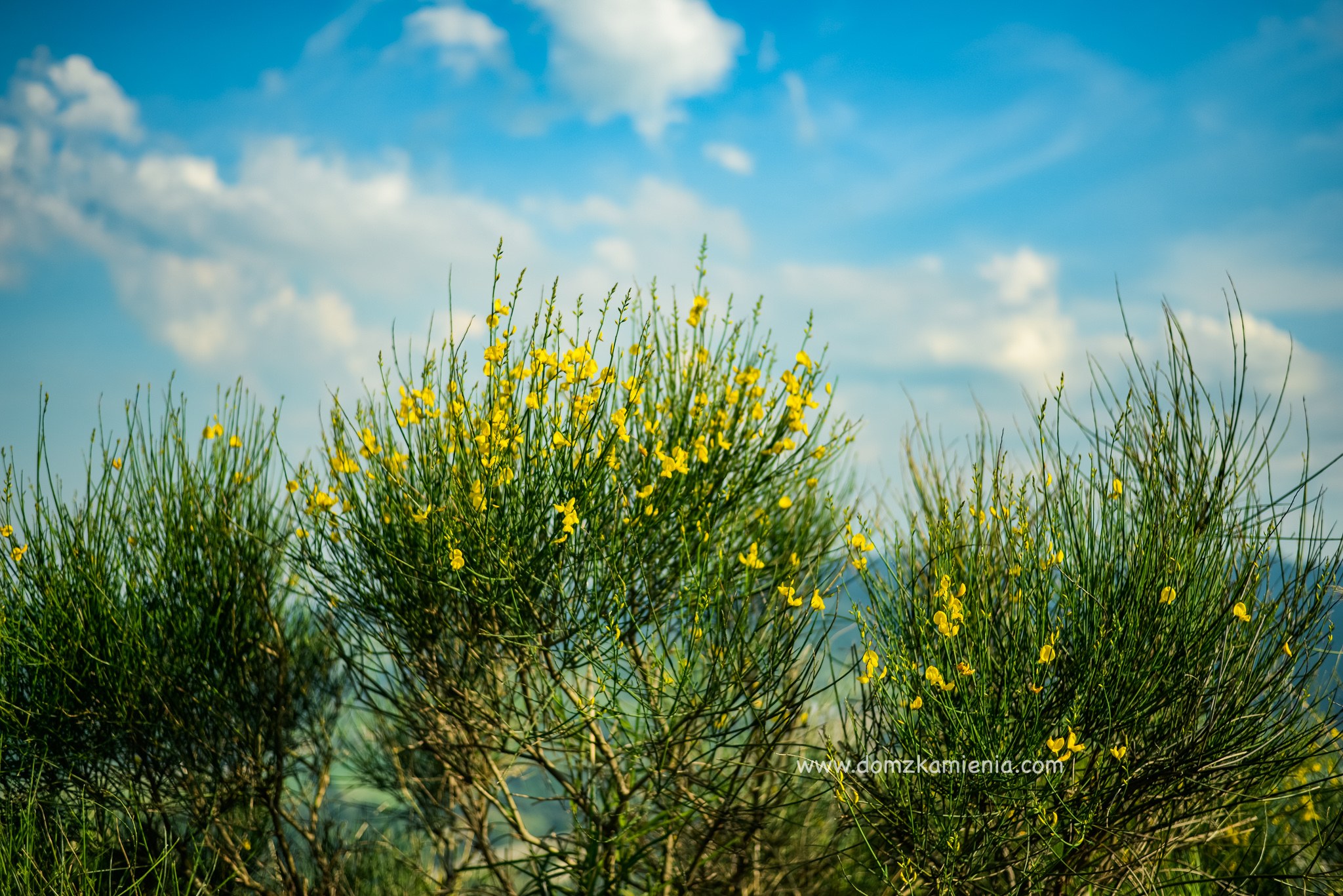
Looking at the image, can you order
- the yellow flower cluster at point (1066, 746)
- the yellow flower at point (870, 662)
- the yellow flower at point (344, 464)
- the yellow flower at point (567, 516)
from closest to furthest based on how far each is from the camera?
the yellow flower cluster at point (1066, 746), the yellow flower at point (870, 662), the yellow flower at point (567, 516), the yellow flower at point (344, 464)

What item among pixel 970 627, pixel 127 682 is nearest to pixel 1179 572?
pixel 970 627

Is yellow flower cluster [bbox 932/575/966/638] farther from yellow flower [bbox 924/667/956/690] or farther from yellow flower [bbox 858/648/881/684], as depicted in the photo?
yellow flower [bbox 858/648/881/684]

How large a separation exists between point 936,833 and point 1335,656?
1881 mm

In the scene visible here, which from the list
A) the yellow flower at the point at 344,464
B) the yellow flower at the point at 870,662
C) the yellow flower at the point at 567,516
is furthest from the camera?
the yellow flower at the point at 344,464

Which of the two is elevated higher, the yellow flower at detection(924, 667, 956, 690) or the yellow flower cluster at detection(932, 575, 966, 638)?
the yellow flower cluster at detection(932, 575, 966, 638)

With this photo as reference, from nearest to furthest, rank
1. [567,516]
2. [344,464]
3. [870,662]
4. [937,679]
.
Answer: [937,679] → [870,662] → [567,516] → [344,464]

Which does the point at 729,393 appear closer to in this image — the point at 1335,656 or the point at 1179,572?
the point at 1179,572

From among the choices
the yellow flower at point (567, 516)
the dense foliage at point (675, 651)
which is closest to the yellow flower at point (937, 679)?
the dense foliage at point (675, 651)

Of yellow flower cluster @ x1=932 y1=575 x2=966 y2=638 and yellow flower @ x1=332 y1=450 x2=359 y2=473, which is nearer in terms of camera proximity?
yellow flower cluster @ x1=932 y1=575 x2=966 y2=638

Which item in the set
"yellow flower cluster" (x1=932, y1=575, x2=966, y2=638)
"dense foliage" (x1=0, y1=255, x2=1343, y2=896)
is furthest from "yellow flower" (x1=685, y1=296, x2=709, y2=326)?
→ "yellow flower cluster" (x1=932, y1=575, x2=966, y2=638)

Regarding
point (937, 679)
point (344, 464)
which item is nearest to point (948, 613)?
point (937, 679)

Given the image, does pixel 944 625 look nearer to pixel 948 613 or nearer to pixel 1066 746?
pixel 948 613

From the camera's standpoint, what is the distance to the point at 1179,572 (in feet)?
10.4

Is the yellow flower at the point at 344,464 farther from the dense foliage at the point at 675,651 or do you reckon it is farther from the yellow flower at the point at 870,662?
the yellow flower at the point at 870,662
